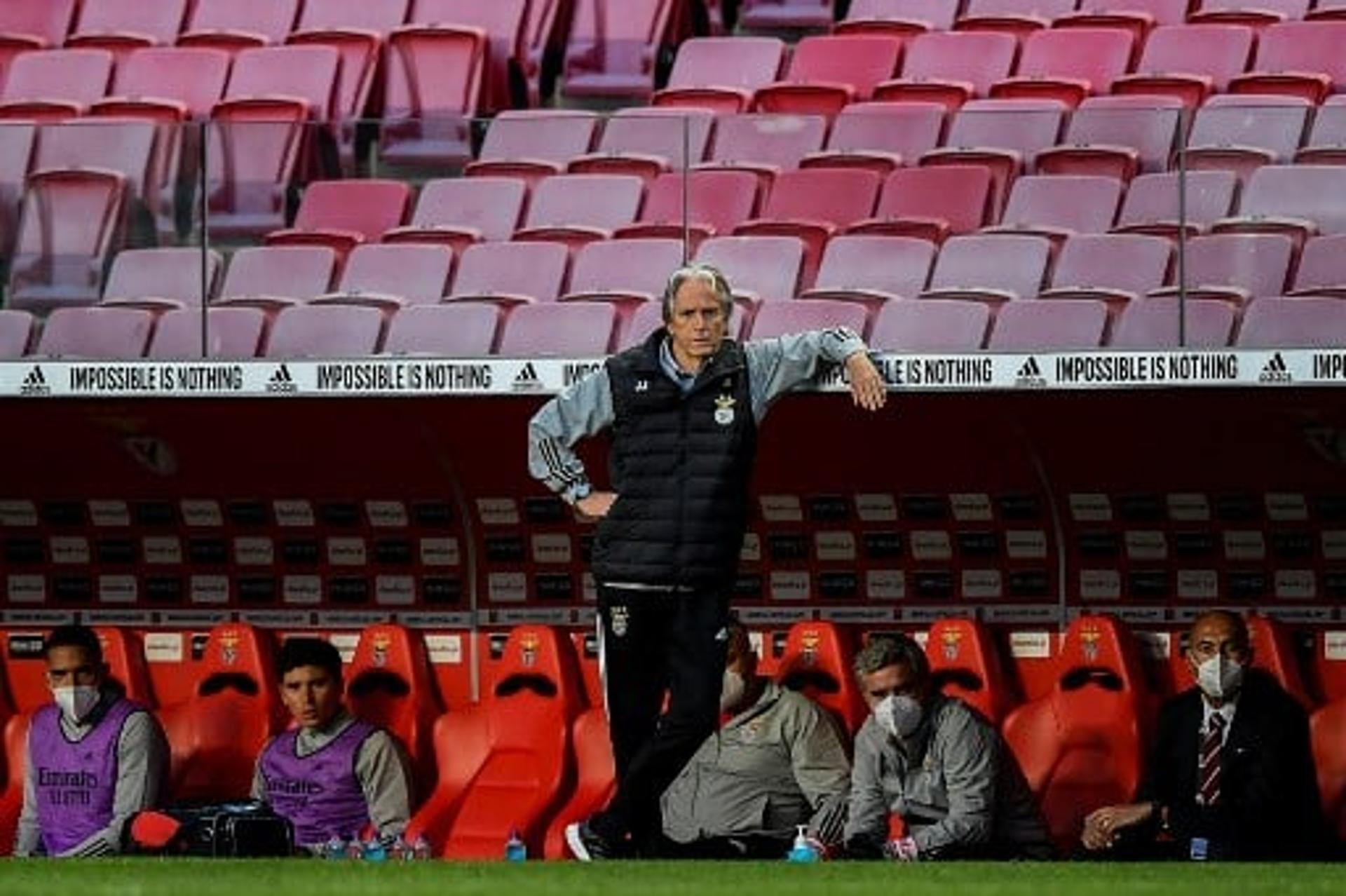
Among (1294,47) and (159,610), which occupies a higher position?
(1294,47)

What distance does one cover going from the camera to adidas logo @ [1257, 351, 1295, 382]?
12648 mm

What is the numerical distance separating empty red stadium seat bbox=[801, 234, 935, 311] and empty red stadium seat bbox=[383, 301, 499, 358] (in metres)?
1.13

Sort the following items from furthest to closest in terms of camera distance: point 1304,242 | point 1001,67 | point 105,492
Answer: point 1001,67 < point 105,492 < point 1304,242

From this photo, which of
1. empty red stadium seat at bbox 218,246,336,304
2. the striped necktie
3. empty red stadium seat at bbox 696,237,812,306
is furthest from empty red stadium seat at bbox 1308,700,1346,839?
empty red stadium seat at bbox 218,246,336,304

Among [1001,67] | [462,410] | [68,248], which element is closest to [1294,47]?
[1001,67]

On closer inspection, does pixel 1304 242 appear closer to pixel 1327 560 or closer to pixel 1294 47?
pixel 1327 560

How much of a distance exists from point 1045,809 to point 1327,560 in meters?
1.35

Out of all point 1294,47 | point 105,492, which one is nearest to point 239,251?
point 105,492

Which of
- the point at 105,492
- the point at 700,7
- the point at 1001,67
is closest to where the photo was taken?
the point at 105,492

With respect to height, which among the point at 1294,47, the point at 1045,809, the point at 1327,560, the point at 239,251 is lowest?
the point at 1045,809

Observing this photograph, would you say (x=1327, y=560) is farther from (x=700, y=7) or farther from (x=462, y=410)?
(x=700, y=7)

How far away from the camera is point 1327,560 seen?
47.4ft

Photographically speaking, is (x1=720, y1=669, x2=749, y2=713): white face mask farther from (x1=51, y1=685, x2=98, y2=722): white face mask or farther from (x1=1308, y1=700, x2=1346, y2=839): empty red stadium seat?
(x1=51, y1=685, x2=98, y2=722): white face mask

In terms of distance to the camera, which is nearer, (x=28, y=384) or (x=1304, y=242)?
(x=1304, y=242)
